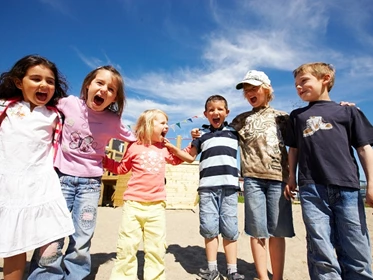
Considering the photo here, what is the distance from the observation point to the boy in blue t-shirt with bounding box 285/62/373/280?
197cm

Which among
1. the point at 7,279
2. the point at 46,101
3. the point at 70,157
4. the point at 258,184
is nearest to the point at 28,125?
the point at 46,101

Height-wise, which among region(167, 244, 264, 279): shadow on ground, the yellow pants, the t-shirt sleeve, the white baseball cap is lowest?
region(167, 244, 264, 279): shadow on ground

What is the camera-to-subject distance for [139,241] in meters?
2.60

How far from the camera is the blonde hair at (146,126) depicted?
2.94 m

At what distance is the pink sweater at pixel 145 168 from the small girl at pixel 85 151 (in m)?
0.33

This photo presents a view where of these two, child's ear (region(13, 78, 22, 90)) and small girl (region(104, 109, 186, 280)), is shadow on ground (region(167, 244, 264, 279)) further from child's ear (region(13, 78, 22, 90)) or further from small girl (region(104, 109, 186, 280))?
child's ear (region(13, 78, 22, 90))

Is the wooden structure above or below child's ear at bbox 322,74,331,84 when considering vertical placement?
below

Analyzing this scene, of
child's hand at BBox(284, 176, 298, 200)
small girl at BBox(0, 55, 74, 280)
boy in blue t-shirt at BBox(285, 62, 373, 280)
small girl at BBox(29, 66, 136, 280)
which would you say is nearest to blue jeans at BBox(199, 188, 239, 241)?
child's hand at BBox(284, 176, 298, 200)

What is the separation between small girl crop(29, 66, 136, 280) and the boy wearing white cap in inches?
55.7

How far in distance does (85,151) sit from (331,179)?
6.85 feet

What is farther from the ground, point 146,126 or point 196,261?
point 146,126

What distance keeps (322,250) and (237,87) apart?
187 centimetres

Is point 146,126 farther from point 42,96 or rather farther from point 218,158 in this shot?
point 42,96

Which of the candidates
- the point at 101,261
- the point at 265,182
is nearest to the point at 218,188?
the point at 265,182
